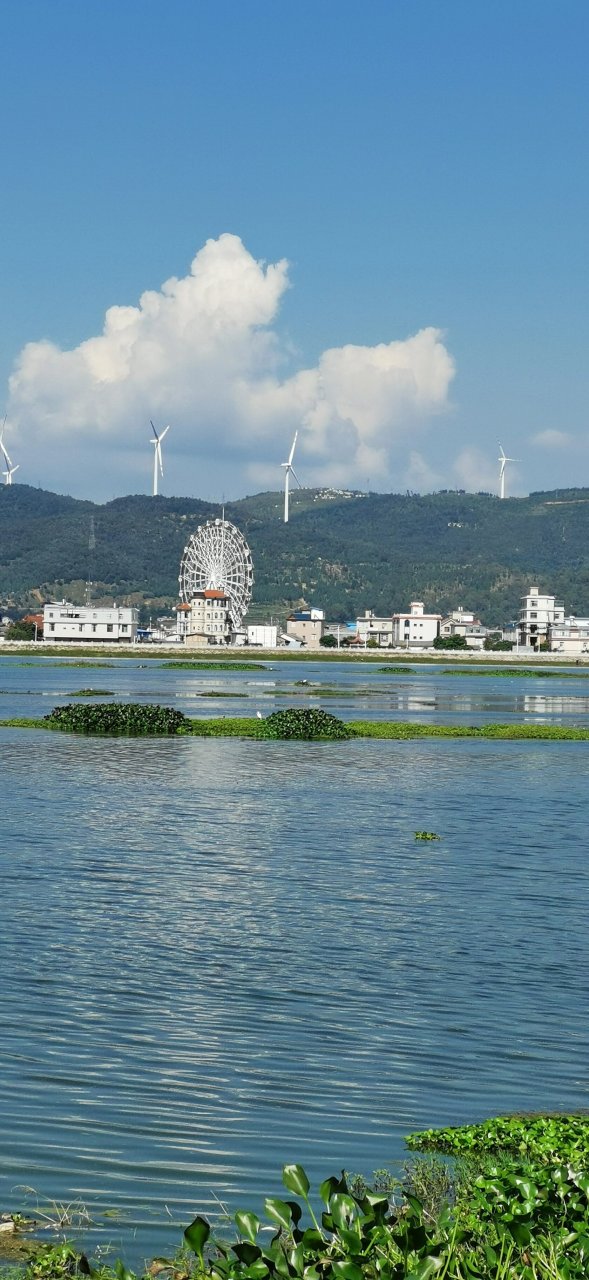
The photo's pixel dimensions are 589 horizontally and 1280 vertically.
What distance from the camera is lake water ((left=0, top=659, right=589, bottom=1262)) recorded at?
12.1 metres

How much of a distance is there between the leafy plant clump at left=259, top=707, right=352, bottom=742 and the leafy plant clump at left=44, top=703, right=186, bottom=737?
403cm

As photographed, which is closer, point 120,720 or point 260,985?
point 260,985

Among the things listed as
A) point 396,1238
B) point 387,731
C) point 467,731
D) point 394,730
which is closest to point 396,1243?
point 396,1238

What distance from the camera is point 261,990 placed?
701 inches

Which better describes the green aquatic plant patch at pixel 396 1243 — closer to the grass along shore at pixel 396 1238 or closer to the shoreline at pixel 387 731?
the grass along shore at pixel 396 1238

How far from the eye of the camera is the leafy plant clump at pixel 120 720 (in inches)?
2630

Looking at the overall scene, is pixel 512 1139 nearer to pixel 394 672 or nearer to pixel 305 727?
pixel 305 727

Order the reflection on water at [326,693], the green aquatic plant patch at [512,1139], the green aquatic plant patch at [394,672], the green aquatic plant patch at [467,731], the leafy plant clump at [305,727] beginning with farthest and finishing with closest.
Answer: the green aquatic plant patch at [394,672] → the reflection on water at [326,693] → the green aquatic plant patch at [467,731] → the leafy plant clump at [305,727] → the green aquatic plant patch at [512,1139]

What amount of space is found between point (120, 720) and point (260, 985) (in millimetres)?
50068

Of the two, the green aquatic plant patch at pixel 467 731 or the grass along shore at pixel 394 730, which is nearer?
the grass along shore at pixel 394 730

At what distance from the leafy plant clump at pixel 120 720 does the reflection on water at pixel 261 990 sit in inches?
1147

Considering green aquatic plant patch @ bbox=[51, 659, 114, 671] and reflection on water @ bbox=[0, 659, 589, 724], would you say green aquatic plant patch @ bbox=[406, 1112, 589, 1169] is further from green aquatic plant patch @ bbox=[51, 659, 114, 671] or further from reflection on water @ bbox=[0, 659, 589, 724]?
green aquatic plant patch @ bbox=[51, 659, 114, 671]

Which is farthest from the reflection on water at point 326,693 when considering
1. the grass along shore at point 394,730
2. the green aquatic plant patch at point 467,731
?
the green aquatic plant patch at point 467,731

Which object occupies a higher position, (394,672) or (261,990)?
(394,672)
